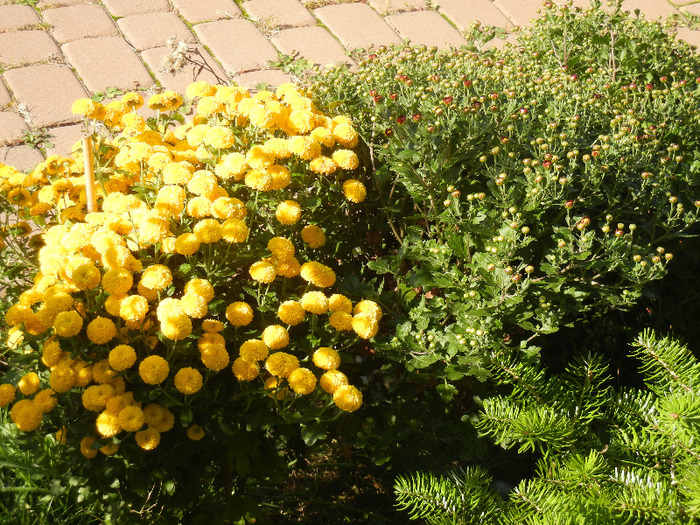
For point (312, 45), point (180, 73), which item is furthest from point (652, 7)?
point (180, 73)

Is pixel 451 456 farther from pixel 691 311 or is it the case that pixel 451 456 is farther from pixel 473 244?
pixel 691 311

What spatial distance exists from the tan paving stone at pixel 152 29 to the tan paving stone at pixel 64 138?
748 millimetres

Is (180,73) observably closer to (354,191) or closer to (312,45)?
(312,45)

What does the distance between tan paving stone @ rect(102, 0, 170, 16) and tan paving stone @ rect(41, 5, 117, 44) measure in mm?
67

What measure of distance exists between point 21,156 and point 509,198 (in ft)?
7.48

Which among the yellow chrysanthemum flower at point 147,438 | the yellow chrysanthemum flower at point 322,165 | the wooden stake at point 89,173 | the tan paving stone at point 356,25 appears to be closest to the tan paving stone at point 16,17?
the tan paving stone at point 356,25

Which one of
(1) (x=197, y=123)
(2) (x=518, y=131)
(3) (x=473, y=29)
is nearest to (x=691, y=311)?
(2) (x=518, y=131)

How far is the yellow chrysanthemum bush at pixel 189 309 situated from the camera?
65.1 inches

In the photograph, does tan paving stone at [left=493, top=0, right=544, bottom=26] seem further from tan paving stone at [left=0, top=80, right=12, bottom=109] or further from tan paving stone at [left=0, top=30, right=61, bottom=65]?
tan paving stone at [left=0, top=80, right=12, bottom=109]

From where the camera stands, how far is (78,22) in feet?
12.9

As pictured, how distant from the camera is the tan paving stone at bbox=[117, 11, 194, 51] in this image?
151 inches

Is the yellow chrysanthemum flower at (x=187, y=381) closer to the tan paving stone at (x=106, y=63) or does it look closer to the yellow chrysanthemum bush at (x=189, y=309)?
the yellow chrysanthemum bush at (x=189, y=309)

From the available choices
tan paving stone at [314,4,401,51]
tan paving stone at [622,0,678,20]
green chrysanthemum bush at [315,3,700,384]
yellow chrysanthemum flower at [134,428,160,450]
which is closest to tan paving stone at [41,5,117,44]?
tan paving stone at [314,4,401,51]

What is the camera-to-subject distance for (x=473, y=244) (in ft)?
6.47
